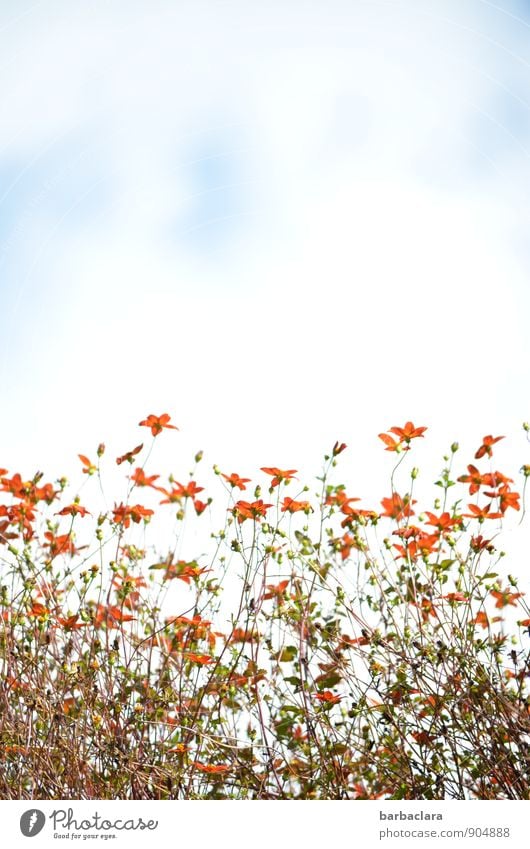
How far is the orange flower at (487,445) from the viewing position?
5.47 feet

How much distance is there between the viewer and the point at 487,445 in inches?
65.6

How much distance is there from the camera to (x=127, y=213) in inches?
80.3

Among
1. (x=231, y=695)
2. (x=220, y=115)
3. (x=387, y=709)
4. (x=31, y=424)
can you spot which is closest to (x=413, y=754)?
(x=387, y=709)

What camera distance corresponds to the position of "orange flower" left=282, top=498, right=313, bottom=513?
1.73 meters

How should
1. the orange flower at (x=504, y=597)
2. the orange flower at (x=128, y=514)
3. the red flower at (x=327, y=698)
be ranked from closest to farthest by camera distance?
the red flower at (x=327, y=698) → the orange flower at (x=504, y=597) → the orange flower at (x=128, y=514)

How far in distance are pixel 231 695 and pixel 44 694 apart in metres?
0.41

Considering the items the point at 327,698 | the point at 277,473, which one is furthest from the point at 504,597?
the point at 277,473

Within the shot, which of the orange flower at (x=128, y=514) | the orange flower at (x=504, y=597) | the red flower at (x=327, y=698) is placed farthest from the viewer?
the orange flower at (x=128, y=514)

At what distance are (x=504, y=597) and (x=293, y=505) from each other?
50 cm

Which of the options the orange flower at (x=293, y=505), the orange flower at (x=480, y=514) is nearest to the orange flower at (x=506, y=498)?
the orange flower at (x=480, y=514)

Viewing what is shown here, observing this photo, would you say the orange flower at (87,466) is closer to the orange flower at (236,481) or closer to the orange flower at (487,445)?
the orange flower at (236,481)

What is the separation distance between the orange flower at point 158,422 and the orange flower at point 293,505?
30 cm

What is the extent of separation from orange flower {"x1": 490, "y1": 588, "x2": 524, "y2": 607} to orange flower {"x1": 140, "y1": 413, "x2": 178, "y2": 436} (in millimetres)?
794
